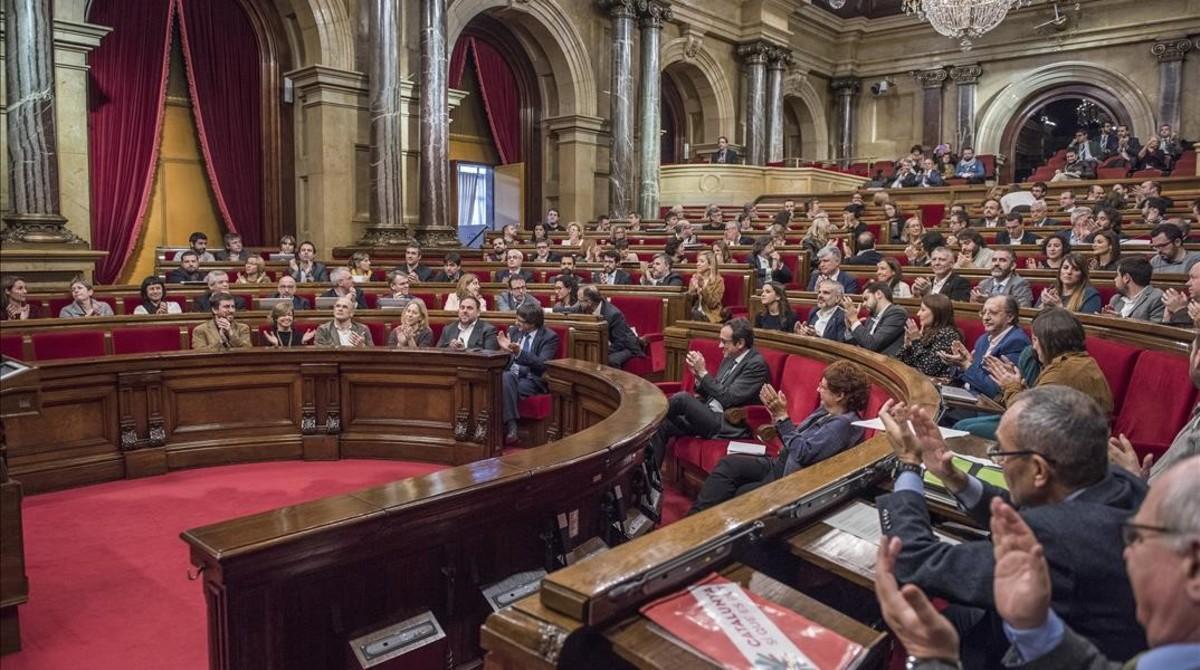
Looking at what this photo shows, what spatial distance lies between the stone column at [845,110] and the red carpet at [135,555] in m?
17.7

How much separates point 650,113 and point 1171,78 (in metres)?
10.1

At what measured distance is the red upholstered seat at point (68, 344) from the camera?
5.28 m

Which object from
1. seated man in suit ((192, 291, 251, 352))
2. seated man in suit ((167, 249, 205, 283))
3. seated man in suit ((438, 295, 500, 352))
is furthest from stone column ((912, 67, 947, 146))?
seated man in suit ((192, 291, 251, 352))

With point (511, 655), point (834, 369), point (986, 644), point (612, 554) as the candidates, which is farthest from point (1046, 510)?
point (834, 369)

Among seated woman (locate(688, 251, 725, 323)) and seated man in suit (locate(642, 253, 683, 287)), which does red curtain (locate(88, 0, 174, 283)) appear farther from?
seated woman (locate(688, 251, 725, 323))

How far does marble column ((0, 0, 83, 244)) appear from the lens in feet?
24.6

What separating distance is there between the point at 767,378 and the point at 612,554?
9.74 feet

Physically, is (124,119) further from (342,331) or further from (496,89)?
(342,331)

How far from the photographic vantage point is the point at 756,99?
17516mm

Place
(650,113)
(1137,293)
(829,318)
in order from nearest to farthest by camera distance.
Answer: (1137,293) → (829,318) → (650,113)

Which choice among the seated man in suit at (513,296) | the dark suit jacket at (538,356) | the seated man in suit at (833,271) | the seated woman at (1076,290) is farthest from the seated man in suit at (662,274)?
the seated woman at (1076,290)

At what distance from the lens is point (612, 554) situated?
1.47 meters

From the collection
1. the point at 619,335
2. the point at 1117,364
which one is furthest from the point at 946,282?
the point at 619,335

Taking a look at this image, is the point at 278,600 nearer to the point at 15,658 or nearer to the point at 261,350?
the point at 15,658
